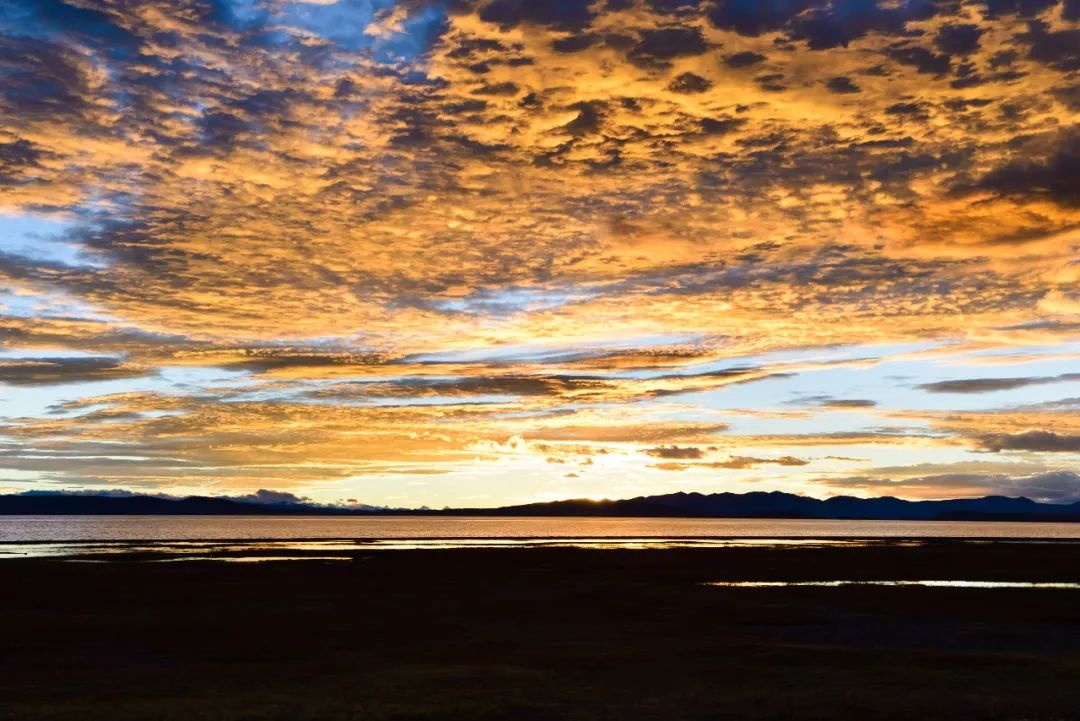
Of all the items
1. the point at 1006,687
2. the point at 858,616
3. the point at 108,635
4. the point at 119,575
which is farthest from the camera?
the point at 119,575

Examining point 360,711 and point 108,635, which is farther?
point 108,635

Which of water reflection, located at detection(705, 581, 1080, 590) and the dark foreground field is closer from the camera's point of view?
the dark foreground field

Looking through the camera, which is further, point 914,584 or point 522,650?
point 914,584

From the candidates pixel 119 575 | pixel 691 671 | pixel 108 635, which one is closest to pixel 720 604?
pixel 691 671

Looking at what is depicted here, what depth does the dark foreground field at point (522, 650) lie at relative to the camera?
22.0 m

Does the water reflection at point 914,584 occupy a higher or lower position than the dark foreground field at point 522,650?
higher

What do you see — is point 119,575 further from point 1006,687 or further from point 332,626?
point 1006,687

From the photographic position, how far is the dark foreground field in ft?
72.3

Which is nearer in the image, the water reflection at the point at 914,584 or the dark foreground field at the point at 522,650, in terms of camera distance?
the dark foreground field at the point at 522,650

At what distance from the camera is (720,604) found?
148 ft

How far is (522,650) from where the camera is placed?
31000mm

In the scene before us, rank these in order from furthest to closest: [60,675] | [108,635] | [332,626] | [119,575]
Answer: [119,575]
[332,626]
[108,635]
[60,675]

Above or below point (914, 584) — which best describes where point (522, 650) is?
below

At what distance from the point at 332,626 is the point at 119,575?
33.1m
